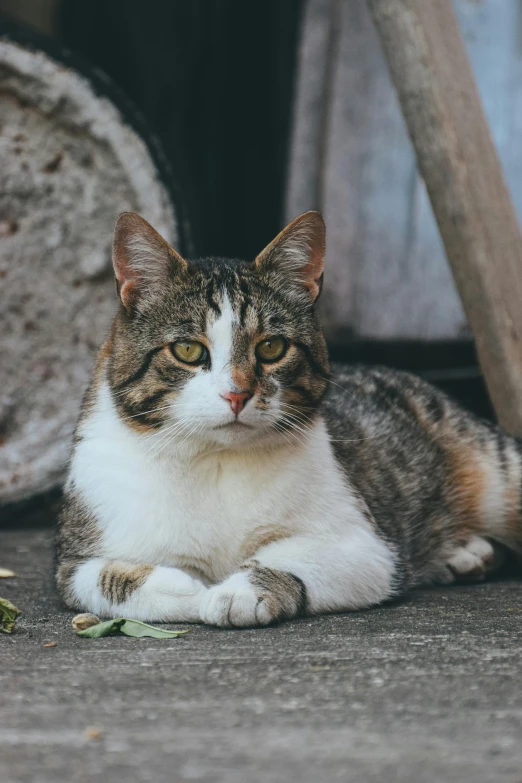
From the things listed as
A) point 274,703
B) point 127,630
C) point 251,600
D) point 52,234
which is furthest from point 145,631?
point 52,234

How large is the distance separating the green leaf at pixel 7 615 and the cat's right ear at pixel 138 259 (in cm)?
89

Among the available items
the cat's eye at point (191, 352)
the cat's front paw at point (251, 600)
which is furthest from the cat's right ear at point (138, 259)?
the cat's front paw at point (251, 600)

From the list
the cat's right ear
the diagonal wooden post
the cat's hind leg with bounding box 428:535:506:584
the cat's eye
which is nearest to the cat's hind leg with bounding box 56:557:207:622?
the cat's eye

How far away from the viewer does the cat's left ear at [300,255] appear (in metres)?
2.93

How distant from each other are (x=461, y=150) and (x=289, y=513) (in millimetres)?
1585

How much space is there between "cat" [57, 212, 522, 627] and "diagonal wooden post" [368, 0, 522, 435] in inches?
34.0

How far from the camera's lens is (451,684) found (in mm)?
1953

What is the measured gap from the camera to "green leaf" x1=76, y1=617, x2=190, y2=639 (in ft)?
8.11

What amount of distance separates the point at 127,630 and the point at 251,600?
1.07 feet

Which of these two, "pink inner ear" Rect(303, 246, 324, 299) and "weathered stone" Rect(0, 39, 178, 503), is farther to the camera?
"weathered stone" Rect(0, 39, 178, 503)

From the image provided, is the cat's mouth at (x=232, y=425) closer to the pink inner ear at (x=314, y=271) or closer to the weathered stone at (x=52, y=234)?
the pink inner ear at (x=314, y=271)

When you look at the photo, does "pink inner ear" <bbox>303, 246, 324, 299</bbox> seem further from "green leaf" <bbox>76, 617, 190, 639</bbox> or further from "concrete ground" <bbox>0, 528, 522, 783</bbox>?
"green leaf" <bbox>76, 617, 190, 639</bbox>

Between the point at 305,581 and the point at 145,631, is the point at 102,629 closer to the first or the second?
the point at 145,631

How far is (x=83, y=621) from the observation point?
255 cm
